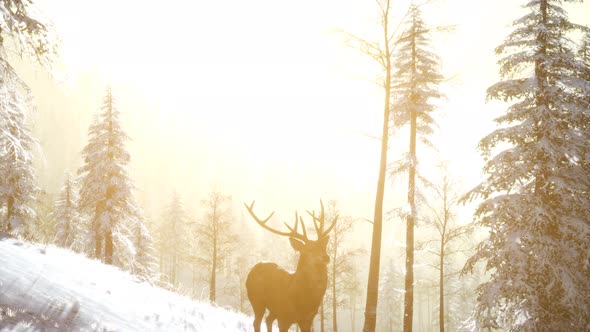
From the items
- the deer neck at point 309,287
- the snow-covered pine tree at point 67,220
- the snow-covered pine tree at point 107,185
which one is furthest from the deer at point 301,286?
the snow-covered pine tree at point 67,220

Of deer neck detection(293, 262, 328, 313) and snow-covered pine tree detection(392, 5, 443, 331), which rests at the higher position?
snow-covered pine tree detection(392, 5, 443, 331)

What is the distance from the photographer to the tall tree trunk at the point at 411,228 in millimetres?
15148

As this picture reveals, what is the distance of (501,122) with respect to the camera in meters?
12.5

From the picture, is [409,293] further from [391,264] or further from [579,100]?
[391,264]

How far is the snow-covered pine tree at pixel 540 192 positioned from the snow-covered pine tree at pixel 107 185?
22.1 metres

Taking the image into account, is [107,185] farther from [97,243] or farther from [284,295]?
[284,295]

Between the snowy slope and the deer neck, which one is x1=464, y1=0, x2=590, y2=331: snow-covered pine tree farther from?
the snowy slope

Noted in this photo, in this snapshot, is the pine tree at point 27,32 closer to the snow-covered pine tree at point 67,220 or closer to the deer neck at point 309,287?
the deer neck at point 309,287

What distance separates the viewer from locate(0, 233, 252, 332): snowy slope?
14.1 feet

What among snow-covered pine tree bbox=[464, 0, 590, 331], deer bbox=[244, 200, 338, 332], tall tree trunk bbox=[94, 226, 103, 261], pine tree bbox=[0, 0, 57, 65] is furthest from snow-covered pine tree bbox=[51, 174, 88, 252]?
snow-covered pine tree bbox=[464, 0, 590, 331]

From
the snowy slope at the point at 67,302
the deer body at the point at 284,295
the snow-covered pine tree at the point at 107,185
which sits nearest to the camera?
the snowy slope at the point at 67,302

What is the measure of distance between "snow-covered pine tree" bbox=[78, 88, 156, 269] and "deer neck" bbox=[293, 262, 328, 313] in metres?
20.6

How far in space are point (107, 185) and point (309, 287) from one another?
71.7ft

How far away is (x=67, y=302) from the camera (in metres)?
5.00
